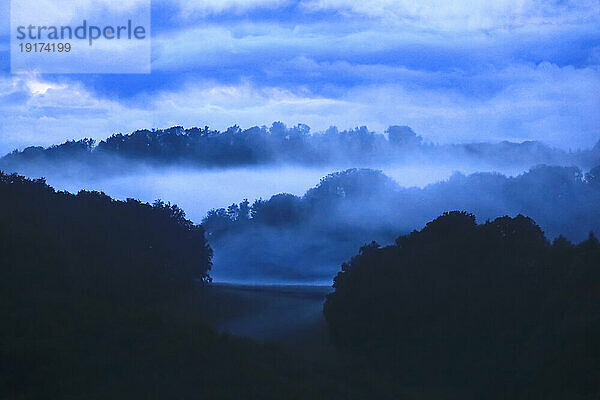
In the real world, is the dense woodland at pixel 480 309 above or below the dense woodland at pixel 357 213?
below

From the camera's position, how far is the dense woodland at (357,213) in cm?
5475

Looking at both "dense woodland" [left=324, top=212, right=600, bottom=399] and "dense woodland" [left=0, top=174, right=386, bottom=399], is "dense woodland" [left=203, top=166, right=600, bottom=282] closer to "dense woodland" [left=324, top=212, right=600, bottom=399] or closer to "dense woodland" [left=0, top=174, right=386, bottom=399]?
"dense woodland" [left=324, top=212, right=600, bottom=399]

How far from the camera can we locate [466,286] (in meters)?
19.1

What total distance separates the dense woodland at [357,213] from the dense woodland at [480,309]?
28809mm

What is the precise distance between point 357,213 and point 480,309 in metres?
43.6

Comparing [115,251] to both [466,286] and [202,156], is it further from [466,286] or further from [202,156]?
[202,156]

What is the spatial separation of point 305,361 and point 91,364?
5.88 meters

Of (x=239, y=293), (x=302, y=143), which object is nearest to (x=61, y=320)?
(x=239, y=293)

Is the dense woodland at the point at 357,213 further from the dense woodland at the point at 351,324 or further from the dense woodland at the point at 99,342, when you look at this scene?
the dense woodland at the point at 99,342

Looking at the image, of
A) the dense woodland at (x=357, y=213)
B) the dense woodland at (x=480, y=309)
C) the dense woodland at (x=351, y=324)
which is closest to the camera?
the dense woodland at (x=351, y=324)

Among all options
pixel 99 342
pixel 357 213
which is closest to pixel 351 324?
pixel 99 342

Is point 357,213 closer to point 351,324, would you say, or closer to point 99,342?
point 351,324

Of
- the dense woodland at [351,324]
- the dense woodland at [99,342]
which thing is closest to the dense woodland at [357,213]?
the dense woodland at [351,324]

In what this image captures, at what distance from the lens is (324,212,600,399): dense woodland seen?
49.2ft
